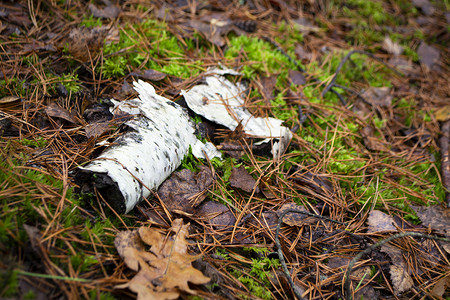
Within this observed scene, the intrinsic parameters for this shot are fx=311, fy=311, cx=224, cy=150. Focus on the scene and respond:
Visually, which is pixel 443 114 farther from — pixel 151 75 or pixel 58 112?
pixel 58 112

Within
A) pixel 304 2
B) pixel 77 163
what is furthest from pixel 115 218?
pixel 304 2

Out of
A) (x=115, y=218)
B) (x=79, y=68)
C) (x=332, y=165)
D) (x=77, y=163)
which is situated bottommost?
(x=332, y=165)

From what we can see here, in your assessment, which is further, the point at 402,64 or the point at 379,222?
the point at 402,64

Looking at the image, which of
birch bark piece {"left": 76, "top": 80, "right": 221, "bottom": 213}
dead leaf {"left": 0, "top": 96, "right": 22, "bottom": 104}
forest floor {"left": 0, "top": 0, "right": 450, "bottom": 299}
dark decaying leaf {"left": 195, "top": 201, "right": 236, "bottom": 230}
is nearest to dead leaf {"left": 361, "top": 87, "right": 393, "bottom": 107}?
forest floor {"left": 0, "top": 0, "right": 450, "bottom": 299}

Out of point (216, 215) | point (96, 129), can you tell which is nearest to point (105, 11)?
point (96, 129)

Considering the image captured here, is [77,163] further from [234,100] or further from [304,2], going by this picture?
[304,2]

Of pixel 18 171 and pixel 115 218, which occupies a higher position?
pixel 18 171

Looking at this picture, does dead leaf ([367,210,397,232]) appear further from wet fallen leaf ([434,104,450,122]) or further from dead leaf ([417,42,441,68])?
dead leaf ([417,42,441,68])
